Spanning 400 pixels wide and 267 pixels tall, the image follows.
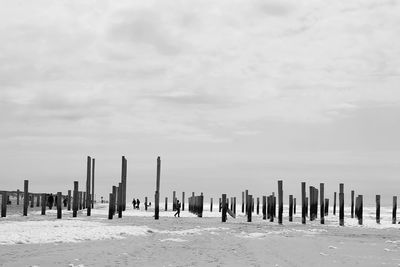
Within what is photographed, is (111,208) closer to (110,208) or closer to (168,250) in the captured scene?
(110,208)

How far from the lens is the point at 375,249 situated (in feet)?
59.4

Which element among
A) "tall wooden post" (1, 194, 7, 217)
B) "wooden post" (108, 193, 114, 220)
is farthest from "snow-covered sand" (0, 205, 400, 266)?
"tall wooden post" (1, 194, 7, 217)

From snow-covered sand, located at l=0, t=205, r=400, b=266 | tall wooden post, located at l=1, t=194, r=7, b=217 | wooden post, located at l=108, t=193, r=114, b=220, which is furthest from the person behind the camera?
tall wooden post, located at l=1, t=194, r=7, b=217

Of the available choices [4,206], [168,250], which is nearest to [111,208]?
[4,206]

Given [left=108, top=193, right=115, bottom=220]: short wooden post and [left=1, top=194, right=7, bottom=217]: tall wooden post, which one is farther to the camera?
[left=1, top=194, right=7, bottom=217]: tall wooden post

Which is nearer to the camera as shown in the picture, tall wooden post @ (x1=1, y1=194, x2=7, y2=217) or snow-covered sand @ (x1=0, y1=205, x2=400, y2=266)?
snow-covered sand @ (x1=0, y1=205, x2=400, y2=266)

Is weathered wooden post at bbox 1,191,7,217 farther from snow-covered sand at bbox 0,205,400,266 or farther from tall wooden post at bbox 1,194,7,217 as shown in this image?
snow-covered sand at bbox 0,205,400,266

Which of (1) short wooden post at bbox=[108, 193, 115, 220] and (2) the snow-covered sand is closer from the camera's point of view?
(2) the snow-covered sand

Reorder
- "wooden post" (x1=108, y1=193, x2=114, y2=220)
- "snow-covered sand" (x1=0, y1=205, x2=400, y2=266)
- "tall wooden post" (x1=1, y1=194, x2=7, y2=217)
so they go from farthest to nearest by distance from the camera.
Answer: "tall wooden post" (x1=1, y1=194, x2=7, y2=217), "wooden post" (x1=108, y1=193, x2=114, y2=220), "snow-covered sand" (x1=0, y1=205, x2=400, y2=266)

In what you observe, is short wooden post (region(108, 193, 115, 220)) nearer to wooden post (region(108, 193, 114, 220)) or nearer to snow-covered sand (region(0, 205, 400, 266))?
wooden post (region(108, 193, 114, 220))

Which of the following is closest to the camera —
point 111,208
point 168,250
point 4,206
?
point 168,250

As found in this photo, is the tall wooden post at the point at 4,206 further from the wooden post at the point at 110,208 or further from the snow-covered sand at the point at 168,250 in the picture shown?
the snow-covered sand at the point at 168,250

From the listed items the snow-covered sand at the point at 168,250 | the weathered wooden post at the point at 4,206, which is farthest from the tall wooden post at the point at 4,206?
the snow-covered sand at the point at 168,250

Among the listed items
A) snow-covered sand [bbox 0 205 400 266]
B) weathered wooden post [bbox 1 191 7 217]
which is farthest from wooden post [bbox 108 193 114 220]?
snow-covered sand [bbox 0 205 400 266]
